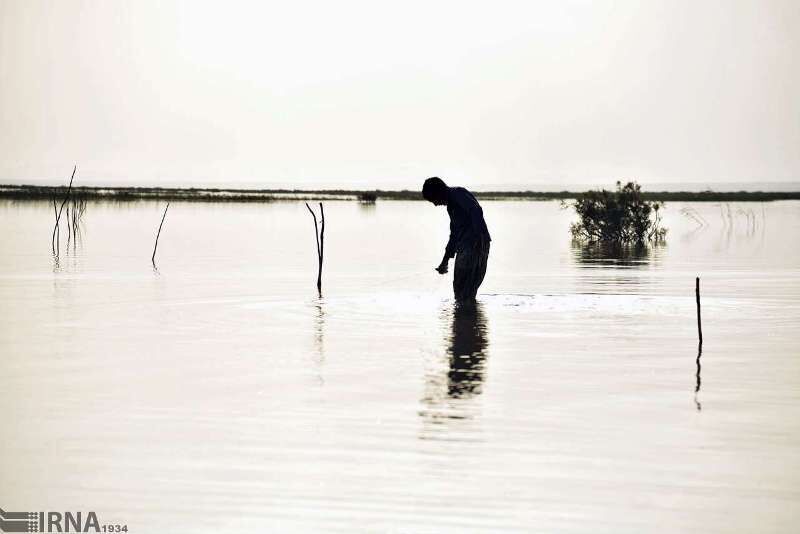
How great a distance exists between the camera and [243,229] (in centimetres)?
5372

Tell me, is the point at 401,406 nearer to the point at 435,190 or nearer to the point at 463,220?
the point at 435,190

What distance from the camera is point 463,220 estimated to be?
18031mm

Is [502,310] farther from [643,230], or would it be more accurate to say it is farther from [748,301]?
[643,230]

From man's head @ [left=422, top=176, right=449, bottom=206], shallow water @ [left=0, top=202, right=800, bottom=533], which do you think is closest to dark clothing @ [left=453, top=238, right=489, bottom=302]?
shallow water @ [left=0, top=202, right=800, bottom=533]

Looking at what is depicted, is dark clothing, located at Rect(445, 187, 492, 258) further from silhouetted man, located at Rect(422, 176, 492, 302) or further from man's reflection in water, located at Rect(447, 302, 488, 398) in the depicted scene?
man's reflection in water, located at Rect(447, 302, 488, 398)

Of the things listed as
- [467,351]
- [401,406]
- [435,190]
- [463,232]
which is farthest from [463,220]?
[401,406]

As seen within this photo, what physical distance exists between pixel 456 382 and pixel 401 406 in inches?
56.5

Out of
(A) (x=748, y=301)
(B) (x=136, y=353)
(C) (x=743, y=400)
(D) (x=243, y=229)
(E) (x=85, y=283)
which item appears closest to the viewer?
(C) (x=743, y=400)

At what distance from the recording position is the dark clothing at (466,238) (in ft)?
58.5

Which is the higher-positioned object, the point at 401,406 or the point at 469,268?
the point at 469,268

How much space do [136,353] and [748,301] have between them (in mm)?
10625

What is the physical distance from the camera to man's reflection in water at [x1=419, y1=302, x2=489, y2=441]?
10008 millimetres

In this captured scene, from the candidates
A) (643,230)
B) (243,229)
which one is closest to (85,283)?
(643,230)

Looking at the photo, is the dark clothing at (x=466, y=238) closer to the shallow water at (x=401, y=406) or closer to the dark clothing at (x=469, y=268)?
the dark clothing at (x=469, y=268)
